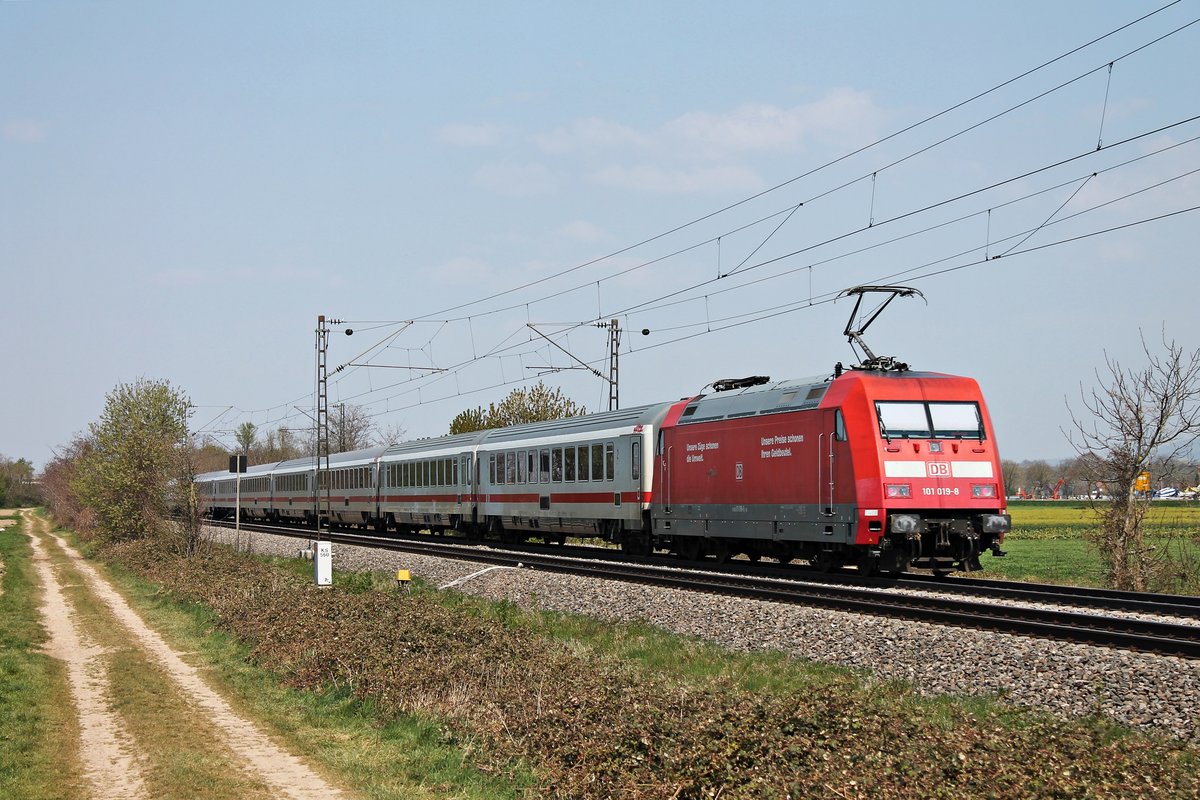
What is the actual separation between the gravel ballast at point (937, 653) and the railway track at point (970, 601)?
0.53 m

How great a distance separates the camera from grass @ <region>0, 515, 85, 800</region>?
9.58m

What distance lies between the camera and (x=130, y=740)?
37.2 ft

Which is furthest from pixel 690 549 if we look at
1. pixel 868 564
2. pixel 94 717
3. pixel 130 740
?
pixel 130 740

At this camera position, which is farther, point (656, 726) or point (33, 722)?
point (33, 722)

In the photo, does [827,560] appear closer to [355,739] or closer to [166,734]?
[355,739]

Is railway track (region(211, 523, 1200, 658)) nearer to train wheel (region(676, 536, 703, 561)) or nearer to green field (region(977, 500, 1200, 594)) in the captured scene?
train wheel (region(676, 536, 703, 561))

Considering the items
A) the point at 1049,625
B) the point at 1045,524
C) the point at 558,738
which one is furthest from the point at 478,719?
the point at 1045,524

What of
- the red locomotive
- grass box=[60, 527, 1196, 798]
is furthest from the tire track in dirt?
the red locomotive

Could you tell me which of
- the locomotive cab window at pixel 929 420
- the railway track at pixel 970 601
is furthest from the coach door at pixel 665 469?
the locomotive cab window at pixel 929 420

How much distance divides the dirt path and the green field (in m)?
16.6

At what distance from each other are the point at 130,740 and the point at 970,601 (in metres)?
11.3

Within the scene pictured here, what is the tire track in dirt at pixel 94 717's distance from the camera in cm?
966

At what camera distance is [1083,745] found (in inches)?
312

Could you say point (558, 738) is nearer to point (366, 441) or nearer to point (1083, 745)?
point (1083, 745)
